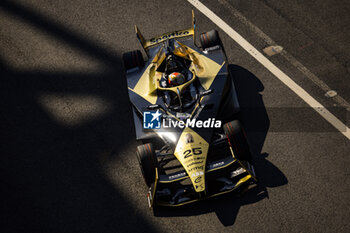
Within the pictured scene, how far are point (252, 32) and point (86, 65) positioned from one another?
13.8 feet

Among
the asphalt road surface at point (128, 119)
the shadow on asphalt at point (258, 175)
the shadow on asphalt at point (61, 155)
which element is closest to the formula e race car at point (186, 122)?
the shadow on asphalt at point (258, 175)

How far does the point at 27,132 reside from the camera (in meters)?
7.51

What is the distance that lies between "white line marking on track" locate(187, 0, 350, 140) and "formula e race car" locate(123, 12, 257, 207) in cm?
109

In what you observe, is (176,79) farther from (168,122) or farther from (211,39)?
(211,39)

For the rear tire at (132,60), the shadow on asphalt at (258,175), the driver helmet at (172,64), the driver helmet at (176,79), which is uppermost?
the rear tire at (132,60)

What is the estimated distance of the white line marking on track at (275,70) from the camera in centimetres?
677

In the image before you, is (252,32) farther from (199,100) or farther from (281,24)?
(199,100)

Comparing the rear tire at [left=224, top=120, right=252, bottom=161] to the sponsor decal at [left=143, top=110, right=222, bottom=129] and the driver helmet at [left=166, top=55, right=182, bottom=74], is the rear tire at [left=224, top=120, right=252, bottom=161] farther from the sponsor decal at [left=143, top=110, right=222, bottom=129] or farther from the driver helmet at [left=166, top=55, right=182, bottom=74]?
the driver helmet at [left=166, top=55, right=182, bottom=74]

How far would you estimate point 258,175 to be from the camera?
624 cm

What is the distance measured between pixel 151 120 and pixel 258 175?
2.27 m

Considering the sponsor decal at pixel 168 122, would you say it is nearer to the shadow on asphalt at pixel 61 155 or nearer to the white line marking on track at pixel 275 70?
the shadow on asphalt at pixel 61 155

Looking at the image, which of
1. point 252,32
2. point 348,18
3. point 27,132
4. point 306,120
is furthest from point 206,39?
point 27,132

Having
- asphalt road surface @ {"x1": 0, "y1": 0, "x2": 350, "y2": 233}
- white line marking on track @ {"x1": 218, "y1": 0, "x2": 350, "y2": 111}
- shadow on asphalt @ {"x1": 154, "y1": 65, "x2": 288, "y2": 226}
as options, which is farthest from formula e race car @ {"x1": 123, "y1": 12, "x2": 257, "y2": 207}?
white line marking on track @ {"x1": 218, "y1": 0, "x2": 350, "y2": 111}

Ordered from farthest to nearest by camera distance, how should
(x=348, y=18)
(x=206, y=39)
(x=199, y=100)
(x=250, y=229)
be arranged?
(x=348, y=18), (x=206, y=39), (x=199, y=100), (x=250, y=229)
